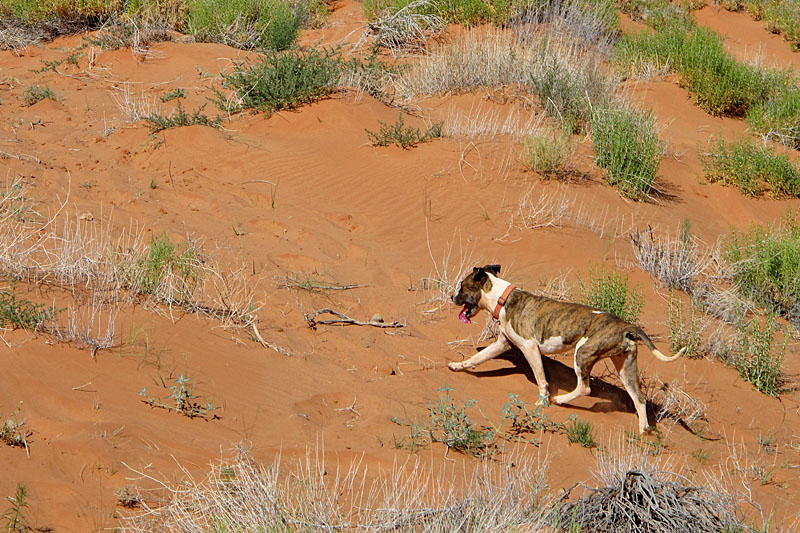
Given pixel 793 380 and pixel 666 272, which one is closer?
pixel 793 380

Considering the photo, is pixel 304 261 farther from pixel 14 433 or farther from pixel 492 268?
pixel 14 433

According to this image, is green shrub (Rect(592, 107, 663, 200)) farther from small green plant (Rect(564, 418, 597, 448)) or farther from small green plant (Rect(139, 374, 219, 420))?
small green plant (Rect(139, 374, 219, 420))

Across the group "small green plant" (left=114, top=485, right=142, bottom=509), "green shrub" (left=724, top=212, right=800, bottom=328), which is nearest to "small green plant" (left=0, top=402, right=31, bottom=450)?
"small green plant" (left=114, top=485, right=142, bottom=509)

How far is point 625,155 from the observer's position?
38.5 feet

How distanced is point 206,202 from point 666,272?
17.4 ft

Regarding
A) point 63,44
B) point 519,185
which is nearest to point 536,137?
point 519,185

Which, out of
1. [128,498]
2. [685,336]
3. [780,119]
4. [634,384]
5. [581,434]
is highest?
[128,498]

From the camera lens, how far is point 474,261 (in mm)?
9547

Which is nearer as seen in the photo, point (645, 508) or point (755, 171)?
point (645, 508)

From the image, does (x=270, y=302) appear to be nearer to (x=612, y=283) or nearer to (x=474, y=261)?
(x=474, y=261)

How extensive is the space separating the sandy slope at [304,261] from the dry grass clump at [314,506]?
1.20ft

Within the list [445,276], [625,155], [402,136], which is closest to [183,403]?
[445,276]

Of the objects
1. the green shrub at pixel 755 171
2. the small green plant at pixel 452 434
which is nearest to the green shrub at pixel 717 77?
the green shrub at pixel 755 171

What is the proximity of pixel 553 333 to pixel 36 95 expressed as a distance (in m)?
9.45
